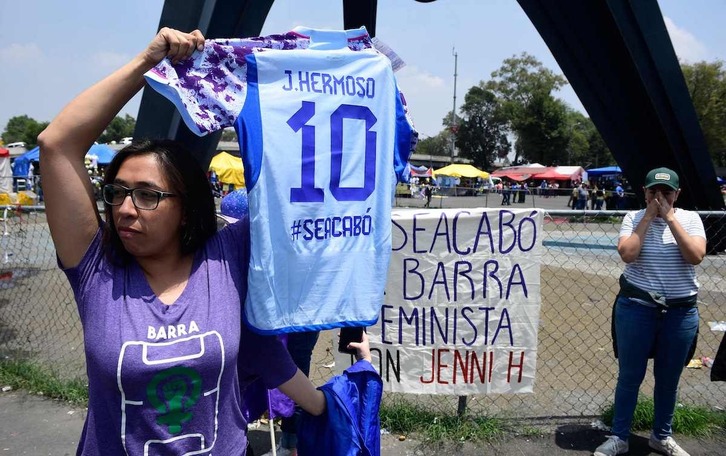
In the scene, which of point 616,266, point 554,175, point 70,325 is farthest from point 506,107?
point 70,325

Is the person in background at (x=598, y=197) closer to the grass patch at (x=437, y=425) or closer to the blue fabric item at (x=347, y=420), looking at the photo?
the grass patch at (x=437, y=425)

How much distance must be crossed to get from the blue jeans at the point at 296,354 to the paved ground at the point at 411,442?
0.30 m

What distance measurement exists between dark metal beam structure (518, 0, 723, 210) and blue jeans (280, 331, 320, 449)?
15.2 ft

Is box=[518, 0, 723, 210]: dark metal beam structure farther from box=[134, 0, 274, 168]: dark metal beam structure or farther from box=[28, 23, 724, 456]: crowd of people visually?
box=[28, 23, 724, 456]: crowd of people

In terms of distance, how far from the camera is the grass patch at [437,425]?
348 cm

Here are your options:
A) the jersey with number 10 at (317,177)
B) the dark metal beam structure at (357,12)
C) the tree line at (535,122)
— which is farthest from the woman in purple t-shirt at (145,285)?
the tree line at (535,122)

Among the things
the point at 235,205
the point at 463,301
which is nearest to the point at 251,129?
the point at 235,205

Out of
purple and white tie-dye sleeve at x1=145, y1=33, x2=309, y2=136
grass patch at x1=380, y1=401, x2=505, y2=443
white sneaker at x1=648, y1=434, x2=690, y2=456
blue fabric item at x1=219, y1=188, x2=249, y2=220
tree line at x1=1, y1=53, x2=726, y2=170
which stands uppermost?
tree line at x1=1, y1=53, x2=726, y2=170

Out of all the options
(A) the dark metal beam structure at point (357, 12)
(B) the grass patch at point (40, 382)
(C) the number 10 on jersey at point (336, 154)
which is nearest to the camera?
(C) the number 10 on jersey at point (336, 154)

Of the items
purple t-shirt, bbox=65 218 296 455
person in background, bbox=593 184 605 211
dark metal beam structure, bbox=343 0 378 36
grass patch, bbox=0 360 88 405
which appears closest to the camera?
purple t-shirt, bbox=65 218 296 455

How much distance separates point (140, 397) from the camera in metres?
1.35

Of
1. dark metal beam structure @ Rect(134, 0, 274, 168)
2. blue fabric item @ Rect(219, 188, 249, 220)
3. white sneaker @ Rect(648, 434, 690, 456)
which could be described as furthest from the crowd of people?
dark metal beam structure @ Rect(134, 0, 274, 168)

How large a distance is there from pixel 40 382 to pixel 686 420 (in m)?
5.03

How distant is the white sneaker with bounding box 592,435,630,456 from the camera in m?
3.21
